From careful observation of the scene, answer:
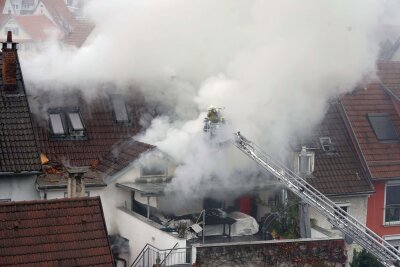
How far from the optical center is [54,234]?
15359 millimetres

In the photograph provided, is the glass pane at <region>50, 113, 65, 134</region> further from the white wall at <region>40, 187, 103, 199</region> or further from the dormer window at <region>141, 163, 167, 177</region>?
the dormer window at <region>141, 163, 167, 177</region>

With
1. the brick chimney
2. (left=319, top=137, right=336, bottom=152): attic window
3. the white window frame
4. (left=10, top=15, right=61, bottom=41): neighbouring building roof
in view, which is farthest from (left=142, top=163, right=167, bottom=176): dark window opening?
(left=10, top=15, right=61, bottom=41): neighbouring building roof

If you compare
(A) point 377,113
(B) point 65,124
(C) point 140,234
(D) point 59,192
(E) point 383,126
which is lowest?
(C) point 140,234

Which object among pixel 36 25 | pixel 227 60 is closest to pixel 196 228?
pixel 227 60

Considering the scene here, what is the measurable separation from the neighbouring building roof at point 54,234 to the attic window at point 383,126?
12149 mm

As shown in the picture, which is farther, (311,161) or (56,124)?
(311,161)

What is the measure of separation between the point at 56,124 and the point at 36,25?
39.9 metres

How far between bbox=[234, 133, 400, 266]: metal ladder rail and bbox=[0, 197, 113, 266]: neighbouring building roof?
620 centimetres

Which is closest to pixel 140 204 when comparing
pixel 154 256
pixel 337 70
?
pixel 154 256

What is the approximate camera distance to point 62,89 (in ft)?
75.6

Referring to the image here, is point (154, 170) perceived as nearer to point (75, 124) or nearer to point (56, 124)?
point (75, 124)

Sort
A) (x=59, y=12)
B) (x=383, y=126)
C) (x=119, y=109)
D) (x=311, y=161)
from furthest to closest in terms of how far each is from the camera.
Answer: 1. (x=59, y=12)
2. (x=383, y=126)
3. (x=311, y=161)
4. (x=119, y=109)

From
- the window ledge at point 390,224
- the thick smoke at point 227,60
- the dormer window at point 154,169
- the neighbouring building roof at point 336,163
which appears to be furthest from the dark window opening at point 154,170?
the window ledge at point 390,224

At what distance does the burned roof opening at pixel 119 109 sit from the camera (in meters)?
23.3
